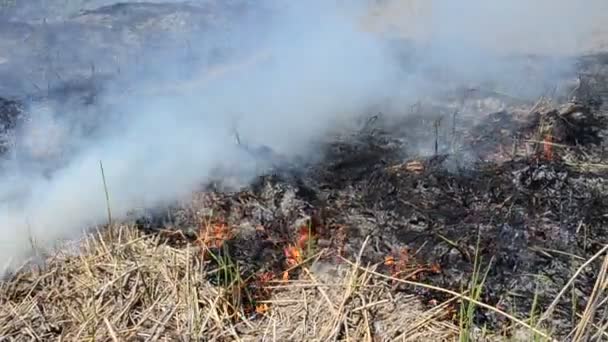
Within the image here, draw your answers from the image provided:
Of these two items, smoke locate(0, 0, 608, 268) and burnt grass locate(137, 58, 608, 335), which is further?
smoke locate(0, 0, 608, 268)

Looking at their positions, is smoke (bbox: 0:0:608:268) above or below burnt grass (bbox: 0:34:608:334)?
above

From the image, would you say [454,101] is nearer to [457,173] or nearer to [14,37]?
[457,173]

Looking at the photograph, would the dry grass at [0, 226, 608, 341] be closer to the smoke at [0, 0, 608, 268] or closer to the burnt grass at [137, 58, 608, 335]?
the burnt grass at [137, 58, 608, 335]

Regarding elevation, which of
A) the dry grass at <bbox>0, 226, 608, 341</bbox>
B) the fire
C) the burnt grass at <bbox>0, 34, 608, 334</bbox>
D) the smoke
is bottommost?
the dry grass at <bbox>0, 226, 608, 341</bbox>

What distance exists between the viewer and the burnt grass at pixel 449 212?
298 centimetres

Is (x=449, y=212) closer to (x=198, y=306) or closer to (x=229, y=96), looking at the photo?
(x=198, y=306)

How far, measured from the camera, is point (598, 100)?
459 centimetres

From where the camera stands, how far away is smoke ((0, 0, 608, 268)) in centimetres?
358

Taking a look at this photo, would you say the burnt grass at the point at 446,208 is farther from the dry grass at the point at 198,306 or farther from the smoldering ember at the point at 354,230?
the dry grass at the point at 198,306

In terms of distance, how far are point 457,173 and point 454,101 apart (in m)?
1.15

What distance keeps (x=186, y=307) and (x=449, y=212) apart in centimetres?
143

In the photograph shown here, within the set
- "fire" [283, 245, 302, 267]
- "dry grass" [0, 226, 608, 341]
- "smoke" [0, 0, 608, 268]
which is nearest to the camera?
"dry grass" [0, 226, 608, 341]

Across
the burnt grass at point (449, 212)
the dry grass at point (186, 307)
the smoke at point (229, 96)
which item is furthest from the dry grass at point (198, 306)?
the smoke at point (229, 96)

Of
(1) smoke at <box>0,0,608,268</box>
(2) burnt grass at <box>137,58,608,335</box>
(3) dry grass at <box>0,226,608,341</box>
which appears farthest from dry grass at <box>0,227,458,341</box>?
(1) smoke at <box>0,0,608,268</box>
